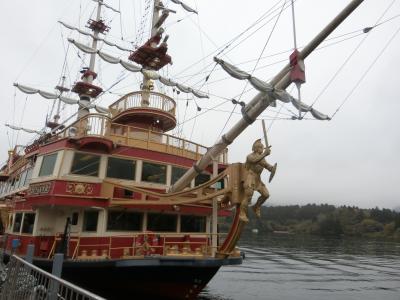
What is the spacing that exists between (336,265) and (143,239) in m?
26.4

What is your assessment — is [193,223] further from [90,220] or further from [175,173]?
[90,220]

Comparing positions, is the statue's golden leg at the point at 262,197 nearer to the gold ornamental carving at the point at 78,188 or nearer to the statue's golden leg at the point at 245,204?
the statue's golden leg at the point at 245,204

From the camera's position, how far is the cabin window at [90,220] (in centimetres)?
1436

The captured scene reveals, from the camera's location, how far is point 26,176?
1938 centimetres

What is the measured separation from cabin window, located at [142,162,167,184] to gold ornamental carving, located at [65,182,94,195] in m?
2.37

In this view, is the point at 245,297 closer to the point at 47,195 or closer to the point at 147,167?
the point at 147,167

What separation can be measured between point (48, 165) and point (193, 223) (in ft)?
21.1

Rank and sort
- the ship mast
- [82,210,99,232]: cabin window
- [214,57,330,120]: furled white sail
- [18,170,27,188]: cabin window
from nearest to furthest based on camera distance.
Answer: the ship mast → [214,57,330,120]: furled white sail → [82,210,99,232]: cabin window → [18,170,27,188]: cabin window

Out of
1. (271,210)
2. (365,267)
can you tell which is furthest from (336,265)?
(271,210)

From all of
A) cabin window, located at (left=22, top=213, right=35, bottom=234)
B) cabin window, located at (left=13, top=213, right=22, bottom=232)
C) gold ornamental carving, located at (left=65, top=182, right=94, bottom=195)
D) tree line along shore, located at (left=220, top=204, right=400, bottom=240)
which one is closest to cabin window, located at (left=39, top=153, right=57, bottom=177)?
gold ornamental carving, located at (left=65, top=182, right=94, bottom=195)

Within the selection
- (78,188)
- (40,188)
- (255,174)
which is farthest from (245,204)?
(40,188)

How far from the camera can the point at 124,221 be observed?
48.8ft

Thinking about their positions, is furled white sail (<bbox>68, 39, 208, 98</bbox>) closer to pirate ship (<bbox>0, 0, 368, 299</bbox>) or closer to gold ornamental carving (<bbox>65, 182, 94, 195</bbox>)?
pirate ship (<bbox>0, 0, 368, 299</bbox>)

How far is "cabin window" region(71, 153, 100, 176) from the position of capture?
48.3 ft
